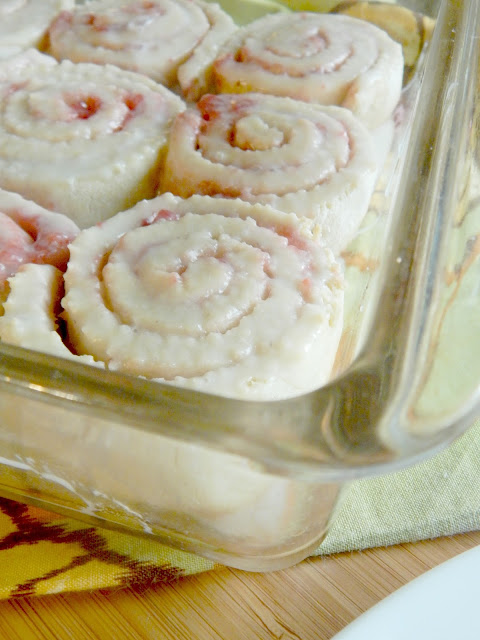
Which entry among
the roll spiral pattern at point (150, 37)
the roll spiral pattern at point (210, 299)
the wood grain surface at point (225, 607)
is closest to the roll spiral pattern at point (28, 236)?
the roll spiral pattern at point (210, 299)

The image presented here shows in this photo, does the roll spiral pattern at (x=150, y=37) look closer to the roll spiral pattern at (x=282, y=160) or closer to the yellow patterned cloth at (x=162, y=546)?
the roll spiral pattern at (x=282, y=160)

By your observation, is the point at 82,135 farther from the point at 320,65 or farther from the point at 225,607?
the point at 225,607

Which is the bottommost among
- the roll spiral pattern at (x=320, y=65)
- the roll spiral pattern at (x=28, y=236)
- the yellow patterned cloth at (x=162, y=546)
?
the yellow patterned cloth at (x=162, y=546)

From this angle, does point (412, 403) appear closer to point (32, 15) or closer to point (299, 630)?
point (299, 630)

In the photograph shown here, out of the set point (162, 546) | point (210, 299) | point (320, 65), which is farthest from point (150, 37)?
point (162, 546)

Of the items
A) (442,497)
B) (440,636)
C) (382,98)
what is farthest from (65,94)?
(440,636)

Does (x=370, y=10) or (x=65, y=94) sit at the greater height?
(x=370, y=10)
